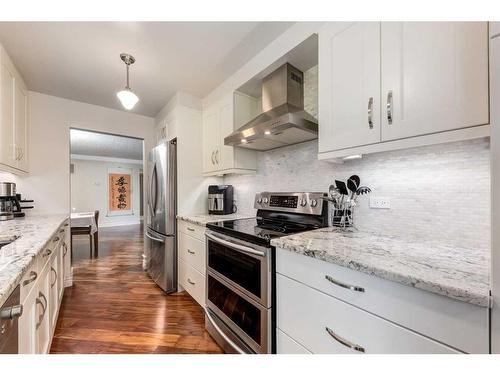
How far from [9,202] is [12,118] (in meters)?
0.87

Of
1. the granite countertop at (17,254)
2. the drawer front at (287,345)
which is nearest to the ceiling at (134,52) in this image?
the granite countertop at (17,254)

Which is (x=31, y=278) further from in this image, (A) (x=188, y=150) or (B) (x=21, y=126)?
(B) (x=21, y=126)

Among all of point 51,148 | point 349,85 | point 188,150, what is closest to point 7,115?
point 51,148

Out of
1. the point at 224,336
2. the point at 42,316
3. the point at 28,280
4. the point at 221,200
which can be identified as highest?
the point at 221,200

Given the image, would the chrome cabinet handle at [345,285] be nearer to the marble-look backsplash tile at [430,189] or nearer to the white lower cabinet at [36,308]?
the marble-look backsplash tile at [430,189]

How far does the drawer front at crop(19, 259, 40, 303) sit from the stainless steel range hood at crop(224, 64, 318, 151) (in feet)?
5.01

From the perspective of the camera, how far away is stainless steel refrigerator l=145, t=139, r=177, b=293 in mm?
2475

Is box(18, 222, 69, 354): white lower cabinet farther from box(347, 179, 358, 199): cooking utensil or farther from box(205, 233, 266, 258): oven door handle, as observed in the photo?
box(347, 179, 358, 199): cooking utensil

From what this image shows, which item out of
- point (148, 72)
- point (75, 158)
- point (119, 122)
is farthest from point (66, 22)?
point (75, 158)

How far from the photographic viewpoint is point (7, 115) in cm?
186

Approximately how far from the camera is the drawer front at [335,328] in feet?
2.38

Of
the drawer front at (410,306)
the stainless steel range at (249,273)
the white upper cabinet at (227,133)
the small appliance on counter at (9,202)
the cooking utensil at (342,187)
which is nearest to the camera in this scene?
the drawer front at (410,306)

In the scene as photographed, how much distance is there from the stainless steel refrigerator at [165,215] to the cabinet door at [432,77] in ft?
7.19

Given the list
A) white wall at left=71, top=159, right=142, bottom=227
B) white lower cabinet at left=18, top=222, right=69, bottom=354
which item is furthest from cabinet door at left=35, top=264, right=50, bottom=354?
white wall at left=71, top=159, right=142, bottom=227
